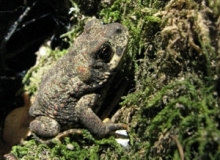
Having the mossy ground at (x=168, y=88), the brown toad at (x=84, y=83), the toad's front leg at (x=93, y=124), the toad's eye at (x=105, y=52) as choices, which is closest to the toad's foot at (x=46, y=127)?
→ the brown toad at (x=84, y=83)

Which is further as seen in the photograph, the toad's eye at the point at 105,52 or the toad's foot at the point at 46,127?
the toad's foot at the point at 46,127

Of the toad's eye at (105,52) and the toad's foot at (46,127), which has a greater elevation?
the toad's eye at (105,52)

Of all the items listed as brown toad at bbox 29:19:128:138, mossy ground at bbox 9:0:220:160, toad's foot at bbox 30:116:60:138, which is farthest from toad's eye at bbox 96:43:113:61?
toad's foot at bbox 30:116:60:138

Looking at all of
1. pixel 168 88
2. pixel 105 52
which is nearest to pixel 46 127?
pixel 105 52

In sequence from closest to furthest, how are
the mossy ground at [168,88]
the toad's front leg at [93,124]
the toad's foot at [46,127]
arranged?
the mossy ground at [168,88]
the toad's front leg at [93,124]
the toad's foot at [46,127]

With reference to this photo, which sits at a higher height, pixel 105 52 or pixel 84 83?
pixel 105 52

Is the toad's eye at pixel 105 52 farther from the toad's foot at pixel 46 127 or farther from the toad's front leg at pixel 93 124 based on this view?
the toad's foot at pixel 46 127

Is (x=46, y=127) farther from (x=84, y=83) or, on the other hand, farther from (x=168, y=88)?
(x=168, y=88)

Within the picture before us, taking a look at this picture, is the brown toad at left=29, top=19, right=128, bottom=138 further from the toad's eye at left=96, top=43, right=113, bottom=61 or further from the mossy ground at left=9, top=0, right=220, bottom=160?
the mossy ground at left=9, top=0, right=220, bottom=160
